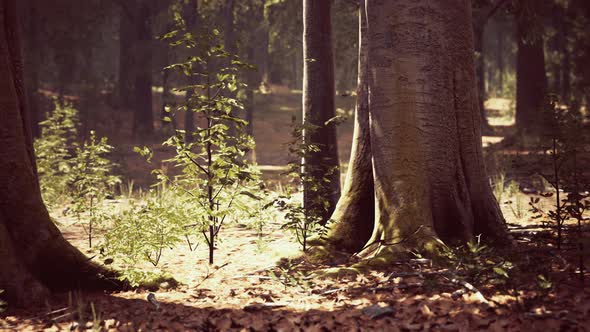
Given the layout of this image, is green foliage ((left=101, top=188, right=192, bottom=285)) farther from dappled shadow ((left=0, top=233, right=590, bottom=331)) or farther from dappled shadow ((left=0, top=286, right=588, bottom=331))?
dappled shadow ((left=0, top=286, right=588, bottom=331))

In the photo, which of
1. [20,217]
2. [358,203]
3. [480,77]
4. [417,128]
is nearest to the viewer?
[20,217]

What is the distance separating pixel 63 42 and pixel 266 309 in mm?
21763

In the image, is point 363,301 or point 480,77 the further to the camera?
point 480,77

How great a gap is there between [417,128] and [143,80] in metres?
21.1

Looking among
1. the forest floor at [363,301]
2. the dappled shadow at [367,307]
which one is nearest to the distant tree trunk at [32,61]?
the forest floor at [363,301]

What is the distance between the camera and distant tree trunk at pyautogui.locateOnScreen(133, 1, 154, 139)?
23.4 m

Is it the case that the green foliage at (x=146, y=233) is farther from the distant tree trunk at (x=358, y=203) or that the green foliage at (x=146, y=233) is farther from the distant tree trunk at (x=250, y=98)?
the distant tree trunk at (x=250, y=98)

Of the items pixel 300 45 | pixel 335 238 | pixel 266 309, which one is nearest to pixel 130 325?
pixel 266 309

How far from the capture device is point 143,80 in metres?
24.7

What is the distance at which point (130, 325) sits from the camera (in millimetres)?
3859

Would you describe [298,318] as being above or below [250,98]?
below

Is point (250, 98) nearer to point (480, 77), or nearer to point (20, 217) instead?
point (480, 77)

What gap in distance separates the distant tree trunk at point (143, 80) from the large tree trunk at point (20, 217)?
1937 centimetres

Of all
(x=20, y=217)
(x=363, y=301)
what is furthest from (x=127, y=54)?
(x=363, y=301)
